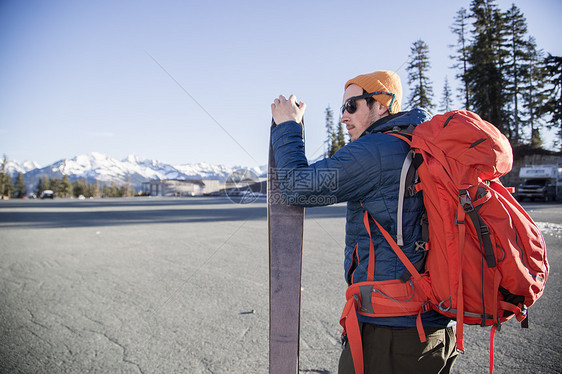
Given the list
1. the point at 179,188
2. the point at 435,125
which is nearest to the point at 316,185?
the point at 435,125

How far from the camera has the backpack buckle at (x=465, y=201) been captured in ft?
4.47

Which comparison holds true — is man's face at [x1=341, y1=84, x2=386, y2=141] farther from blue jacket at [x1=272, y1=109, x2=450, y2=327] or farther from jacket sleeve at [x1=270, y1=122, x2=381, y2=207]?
jacket sleeve at [x1=270, y1=122, x2=381, y2=207]

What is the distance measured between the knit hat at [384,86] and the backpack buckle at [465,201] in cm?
62

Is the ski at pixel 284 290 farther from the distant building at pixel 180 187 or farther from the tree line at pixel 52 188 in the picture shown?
the tree line at pixel 52 188

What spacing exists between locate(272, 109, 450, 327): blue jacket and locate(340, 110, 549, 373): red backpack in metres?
0.06

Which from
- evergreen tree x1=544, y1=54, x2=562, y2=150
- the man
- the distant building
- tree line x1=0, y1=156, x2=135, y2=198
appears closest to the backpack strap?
the man

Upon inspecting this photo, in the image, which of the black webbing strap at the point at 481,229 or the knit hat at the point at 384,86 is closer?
the black webbing strap at the point at 481,229

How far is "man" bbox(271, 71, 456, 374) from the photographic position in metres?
1.50

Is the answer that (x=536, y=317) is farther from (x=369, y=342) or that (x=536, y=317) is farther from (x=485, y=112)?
(x=485, y=112)

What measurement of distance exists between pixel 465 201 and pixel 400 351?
2.35 ft

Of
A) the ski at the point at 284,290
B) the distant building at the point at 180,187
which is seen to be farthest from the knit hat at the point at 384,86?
the distant building at the point at 180,187

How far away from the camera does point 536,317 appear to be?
3.94 meters

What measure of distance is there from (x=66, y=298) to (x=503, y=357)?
17.5 feet

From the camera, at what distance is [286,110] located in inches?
67.9
